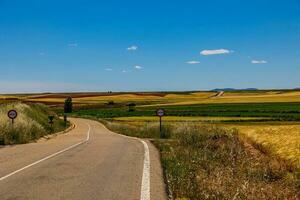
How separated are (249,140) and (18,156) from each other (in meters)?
10.6

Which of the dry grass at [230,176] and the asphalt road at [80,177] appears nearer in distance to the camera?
the dry grass at [230,176]

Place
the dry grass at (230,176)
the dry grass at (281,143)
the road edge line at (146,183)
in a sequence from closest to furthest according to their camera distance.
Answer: the dry grass at (230,176) < the road edge line at (146,183) < the dry grass at (281,143)

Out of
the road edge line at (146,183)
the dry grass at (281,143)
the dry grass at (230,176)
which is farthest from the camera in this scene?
the dry grass at (281,143)

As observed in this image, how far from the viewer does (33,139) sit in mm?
30234

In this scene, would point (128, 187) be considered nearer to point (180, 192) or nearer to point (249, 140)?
point (180, 192)

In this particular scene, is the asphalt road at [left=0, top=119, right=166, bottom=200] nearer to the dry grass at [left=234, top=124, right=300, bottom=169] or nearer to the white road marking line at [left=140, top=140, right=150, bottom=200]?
the white road marking line at [left=140, top=140, right=150, bottom=200]

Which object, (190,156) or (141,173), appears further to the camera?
(190,156)

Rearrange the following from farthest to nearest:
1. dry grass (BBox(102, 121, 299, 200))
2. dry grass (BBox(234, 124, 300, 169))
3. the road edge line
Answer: dry grass (BBox(234, 124, 300, 169)), the road edge line, dry grass (BBox(102, 121, 299, 200))

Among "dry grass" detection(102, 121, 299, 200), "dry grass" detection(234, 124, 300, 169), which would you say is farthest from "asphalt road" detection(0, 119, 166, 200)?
"dry grass" detection(234, 124, 300, 169)

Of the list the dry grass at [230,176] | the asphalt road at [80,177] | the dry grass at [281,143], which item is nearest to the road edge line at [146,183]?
the asphalt road at [80,177]

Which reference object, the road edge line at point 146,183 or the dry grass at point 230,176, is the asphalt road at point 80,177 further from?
the dry grass at point 230,176

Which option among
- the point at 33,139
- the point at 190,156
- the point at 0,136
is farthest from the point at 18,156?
the point at 33,139

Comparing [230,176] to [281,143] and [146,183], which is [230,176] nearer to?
[146,183]

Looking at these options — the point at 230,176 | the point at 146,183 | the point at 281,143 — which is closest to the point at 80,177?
the point at 146,183
